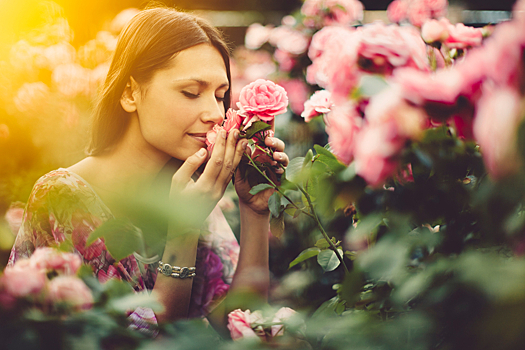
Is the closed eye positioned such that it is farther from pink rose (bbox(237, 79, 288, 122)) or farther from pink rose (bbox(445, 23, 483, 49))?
pink rose (bbox(445, 23, 483, 49))

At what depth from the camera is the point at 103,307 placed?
47 centimetres

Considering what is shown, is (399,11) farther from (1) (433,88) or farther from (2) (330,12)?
(1) (433,88)

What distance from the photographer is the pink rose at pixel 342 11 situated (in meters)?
1.91

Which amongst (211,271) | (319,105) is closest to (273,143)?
(319,105)

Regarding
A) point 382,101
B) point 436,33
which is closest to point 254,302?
point 382,101

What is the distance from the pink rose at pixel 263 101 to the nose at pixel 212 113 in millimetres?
210

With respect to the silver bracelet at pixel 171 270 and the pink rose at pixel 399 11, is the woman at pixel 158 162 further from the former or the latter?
the pink rose at pixel 399 11

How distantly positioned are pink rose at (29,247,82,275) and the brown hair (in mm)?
778

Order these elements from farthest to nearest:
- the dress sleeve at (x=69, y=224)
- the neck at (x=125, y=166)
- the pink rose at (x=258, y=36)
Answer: the pink rose at (x=258, y=36) → the neck at (x=125, y=166) → the dress sleeve at (x=69, y=224)

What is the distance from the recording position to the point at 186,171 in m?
1.05

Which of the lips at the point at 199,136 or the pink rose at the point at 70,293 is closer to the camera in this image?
the pink rose at the point at 70,293

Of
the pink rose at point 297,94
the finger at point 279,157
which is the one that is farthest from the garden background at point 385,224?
the pink rose at point 297,94

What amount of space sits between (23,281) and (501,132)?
532 mm

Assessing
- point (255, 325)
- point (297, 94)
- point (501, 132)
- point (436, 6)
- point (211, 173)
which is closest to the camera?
point (501, 132)
